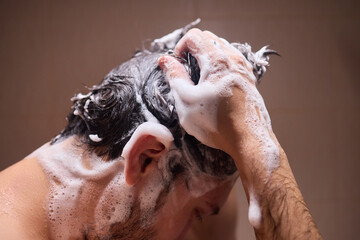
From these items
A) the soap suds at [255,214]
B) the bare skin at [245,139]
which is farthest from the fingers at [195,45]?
the soap suds at [255,214]

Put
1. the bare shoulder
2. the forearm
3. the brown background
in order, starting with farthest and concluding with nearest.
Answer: the brown background
the bare shoulder
the forearm

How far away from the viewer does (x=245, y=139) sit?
0.61m

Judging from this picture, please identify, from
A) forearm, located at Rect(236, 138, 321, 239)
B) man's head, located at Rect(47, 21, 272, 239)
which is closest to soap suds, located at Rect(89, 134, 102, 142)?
man's head, located at Rect(47, 21, 272, 239)

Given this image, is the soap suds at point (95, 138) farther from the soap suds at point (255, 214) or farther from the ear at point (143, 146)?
the soap suds at point (255, 214)

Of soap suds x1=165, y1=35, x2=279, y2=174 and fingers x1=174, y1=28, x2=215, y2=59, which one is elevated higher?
fingers x1=174, y1=28, x2=215, y2=59

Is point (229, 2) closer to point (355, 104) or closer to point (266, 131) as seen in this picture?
point (355, 104)

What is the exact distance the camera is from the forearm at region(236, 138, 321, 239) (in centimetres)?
54

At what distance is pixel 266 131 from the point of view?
62cm

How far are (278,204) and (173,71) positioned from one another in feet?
0.95

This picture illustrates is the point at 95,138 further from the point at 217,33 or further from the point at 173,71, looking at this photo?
the point at 217,33

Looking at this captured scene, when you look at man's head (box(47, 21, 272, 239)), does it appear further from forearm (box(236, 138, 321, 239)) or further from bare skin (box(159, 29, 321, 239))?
forearm (box(236, 138, 321, 239))

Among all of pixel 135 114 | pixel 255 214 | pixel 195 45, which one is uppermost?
pixel 195 45

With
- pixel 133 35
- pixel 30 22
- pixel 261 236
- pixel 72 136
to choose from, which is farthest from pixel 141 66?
pixel 30 22

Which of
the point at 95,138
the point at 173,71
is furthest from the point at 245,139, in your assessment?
the point at 95,138
